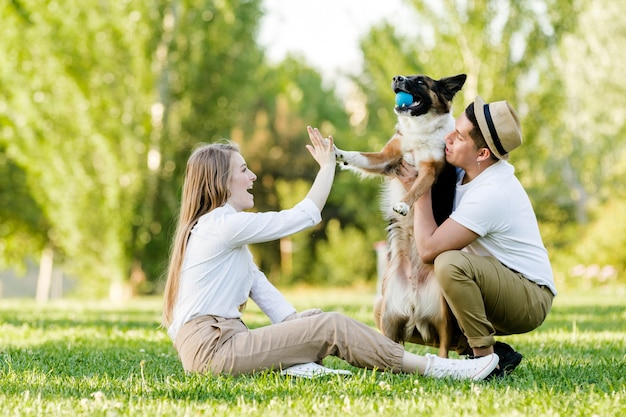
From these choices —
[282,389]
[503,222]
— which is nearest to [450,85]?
[503,222]

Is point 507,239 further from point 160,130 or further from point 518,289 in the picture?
point 160,130

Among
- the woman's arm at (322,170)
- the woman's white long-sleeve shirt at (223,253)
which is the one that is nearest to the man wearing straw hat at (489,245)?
the woman's arm at (322,170)

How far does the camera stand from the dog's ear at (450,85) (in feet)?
16.9

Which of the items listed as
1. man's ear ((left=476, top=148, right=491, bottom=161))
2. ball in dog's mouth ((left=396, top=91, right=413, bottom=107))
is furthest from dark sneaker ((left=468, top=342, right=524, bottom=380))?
ball in dog's mouth ((left=396, top=91, right=413, bottom=107))

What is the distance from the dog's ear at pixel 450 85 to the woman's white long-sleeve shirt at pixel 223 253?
1.44 meters

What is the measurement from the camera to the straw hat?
14.8ft

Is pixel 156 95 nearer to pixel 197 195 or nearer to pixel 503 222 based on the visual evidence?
pixel 197 195

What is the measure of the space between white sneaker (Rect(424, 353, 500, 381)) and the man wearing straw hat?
161 millimetres

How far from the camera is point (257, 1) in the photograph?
18172mm

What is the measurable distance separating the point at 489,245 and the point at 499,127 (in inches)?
26.8

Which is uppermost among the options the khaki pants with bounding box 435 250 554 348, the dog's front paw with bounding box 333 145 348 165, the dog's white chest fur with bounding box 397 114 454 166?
the dog's white chest fur with bounding box 397 114 454 166

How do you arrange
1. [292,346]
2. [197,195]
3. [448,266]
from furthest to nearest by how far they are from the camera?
[197,195] < [448,266] < [292,346]

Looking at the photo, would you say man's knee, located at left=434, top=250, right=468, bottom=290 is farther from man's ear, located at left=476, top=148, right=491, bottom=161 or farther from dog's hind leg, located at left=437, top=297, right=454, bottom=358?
man's ear, located at left=476, top=148, right=491, bottom=161

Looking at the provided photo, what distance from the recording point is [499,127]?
14.9ft
